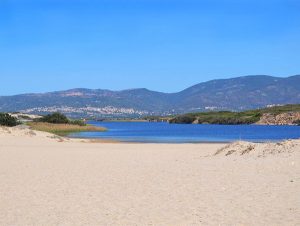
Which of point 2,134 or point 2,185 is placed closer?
point 2,185

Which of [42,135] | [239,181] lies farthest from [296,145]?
[42,135]

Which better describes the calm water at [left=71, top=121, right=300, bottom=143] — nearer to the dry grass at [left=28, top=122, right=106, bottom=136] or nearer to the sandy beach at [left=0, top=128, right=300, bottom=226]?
the dry grass at [left=28, top=122, right=106, bottom=136]

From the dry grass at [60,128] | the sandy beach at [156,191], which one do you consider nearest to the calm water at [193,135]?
the dry grass at [60,128]

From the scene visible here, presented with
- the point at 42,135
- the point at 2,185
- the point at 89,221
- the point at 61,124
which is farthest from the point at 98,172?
the point at 61,124

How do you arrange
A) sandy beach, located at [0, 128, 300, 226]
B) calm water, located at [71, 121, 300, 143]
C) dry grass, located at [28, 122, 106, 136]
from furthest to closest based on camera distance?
dry grass, located at [28, 122, 106, 136] < calm water, located at [71, 121, 300, 143] < sandy beach, located at [0, 128, 300, 226]

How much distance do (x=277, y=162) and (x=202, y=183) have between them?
255 inches

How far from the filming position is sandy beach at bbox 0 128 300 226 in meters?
11.5

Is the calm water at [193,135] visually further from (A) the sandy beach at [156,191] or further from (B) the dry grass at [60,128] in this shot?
(A) the sandy beach at [156,191]

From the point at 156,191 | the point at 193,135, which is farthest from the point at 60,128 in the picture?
the point at 156,191

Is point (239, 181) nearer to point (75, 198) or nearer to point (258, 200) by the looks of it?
point (258, 200)

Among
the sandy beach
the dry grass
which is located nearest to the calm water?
the dry grass

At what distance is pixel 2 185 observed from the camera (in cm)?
1716

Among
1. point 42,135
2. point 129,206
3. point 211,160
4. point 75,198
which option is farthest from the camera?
point 42,135

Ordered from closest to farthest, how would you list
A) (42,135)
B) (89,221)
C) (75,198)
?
(89,221) < (75,198) < (42,135)
